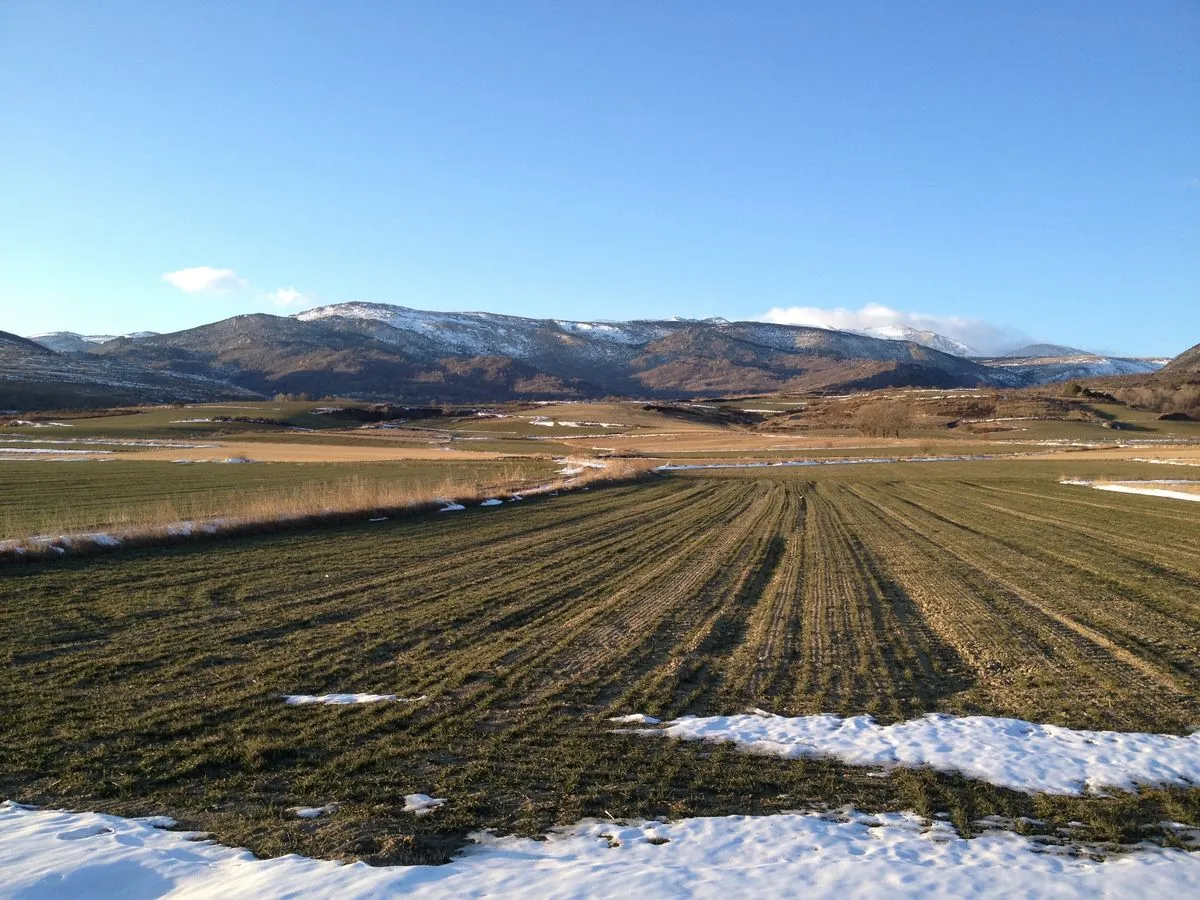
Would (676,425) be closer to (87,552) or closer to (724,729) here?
(87,552)

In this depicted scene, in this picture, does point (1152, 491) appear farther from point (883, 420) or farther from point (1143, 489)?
point (883, 420)

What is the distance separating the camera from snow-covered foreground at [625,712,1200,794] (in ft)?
23.4

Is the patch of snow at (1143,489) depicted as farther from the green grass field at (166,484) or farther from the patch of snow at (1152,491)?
the green grass field at (166,484)

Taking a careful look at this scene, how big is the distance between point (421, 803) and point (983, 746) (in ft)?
17.4

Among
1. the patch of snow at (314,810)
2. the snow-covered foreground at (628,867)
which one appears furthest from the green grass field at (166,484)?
the snow-covered foreground at (628,867)

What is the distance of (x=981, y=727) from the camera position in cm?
832

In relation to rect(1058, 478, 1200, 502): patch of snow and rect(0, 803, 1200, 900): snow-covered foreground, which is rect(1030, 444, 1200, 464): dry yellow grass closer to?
rect(1058, 478, 1200, 502): patch of snow

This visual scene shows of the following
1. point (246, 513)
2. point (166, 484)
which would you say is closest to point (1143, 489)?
point (246, 513)

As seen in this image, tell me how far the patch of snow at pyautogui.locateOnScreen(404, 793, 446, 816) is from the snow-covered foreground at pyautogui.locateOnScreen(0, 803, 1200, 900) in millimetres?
704

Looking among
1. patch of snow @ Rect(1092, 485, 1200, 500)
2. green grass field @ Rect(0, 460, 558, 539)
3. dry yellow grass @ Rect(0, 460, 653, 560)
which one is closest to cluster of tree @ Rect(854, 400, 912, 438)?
green grass field @ Rect(0, 460, 558, 539)

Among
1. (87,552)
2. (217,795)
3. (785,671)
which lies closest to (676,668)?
(785,671)

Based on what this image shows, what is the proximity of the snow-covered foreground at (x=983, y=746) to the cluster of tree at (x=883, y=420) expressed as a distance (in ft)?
359

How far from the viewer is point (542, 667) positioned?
10.5 metres

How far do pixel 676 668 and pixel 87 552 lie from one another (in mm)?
16098
